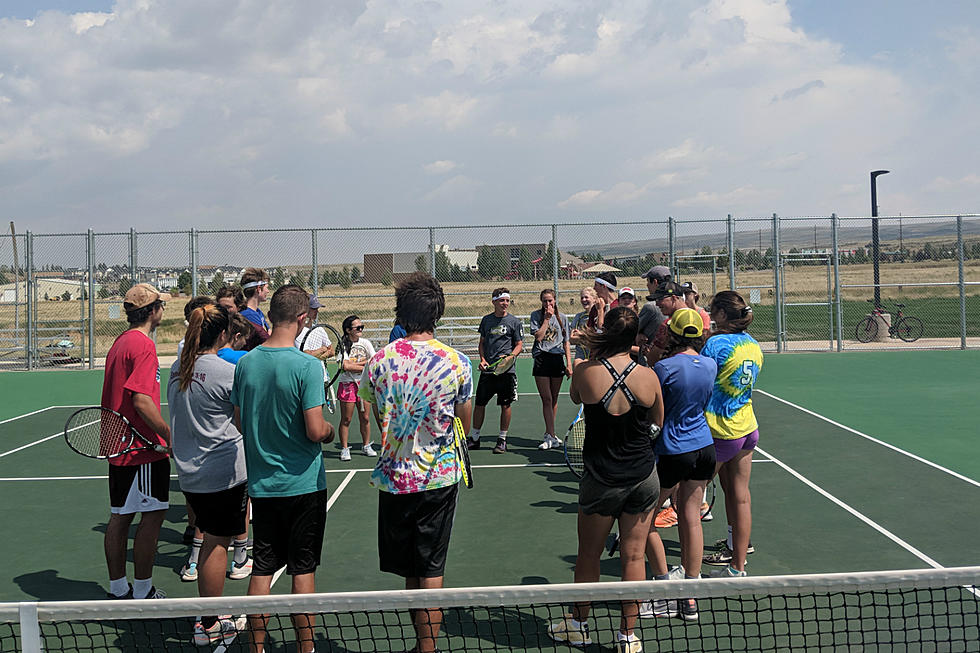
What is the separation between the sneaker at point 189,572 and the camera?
587 cm

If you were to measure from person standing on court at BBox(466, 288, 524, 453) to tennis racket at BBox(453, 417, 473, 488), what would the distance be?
529cm

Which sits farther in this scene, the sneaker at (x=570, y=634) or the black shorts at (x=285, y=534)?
the sneaker at (x=570, y=634)

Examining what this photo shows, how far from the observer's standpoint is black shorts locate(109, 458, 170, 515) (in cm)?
519

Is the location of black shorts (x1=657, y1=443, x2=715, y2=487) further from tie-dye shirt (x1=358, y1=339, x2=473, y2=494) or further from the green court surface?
tie-dye shirt (x1=358, y1=339, x2=473, y2=494)

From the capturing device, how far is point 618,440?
14.9ft

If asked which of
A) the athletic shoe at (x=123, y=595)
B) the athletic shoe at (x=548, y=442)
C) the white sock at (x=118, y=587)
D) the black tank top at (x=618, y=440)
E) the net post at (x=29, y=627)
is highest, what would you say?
the black tank top at (x=618, y=440)

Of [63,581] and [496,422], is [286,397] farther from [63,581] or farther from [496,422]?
[496,422]

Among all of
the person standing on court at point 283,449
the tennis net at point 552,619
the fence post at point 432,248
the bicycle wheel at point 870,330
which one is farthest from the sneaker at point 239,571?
the bicycle wheel at point 870,330

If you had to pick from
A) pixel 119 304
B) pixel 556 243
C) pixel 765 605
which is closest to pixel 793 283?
pixel 556 243

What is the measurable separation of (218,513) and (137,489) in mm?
824

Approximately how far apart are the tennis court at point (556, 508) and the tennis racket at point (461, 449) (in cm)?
158

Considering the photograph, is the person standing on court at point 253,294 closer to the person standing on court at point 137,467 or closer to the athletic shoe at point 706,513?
the person standing on court at point 137,467

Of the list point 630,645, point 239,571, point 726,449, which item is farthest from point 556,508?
point 630,645

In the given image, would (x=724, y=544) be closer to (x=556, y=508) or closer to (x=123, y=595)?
(x=556, y=508)
